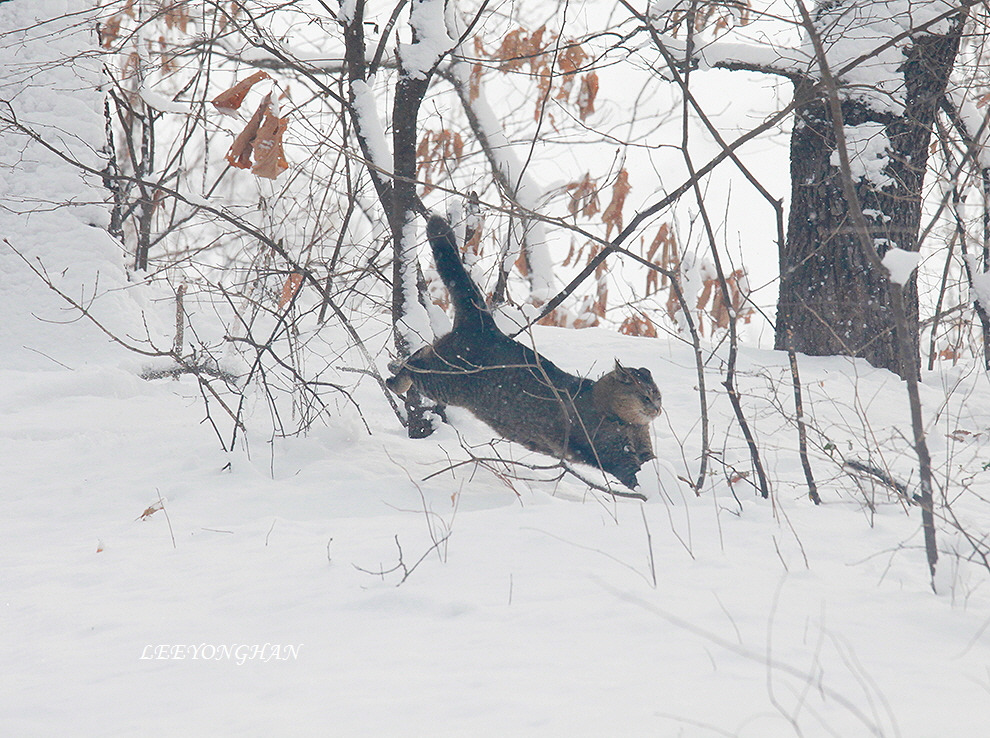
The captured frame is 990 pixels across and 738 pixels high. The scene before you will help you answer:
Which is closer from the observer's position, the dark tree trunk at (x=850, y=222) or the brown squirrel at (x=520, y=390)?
the brown squirrel at (x=520, y=390)

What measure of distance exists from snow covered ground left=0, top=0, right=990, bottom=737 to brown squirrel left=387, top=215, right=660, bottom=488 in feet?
1.05

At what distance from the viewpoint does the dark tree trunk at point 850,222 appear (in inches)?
232

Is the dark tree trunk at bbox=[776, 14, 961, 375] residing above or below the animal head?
above

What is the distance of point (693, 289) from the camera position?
23.4 feet

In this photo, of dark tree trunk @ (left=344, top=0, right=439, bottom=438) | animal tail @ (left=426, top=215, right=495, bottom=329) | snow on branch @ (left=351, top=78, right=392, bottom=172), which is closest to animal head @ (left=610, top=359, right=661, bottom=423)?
animal tail @ (left=426, top=215, right=495, bottom=329)

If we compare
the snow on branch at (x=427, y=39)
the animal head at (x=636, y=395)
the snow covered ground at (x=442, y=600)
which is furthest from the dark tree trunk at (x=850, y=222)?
the snow on branch at (x=427, y=39)

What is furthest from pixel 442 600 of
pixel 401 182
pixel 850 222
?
pixel 850 222

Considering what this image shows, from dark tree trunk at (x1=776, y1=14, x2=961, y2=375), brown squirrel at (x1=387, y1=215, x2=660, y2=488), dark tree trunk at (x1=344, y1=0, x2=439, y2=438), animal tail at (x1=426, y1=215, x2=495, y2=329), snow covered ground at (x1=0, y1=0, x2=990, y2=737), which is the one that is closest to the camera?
snow covered ground at (x1=0, y1=0, x2=990, y2=737)

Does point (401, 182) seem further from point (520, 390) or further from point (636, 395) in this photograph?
point (636, 395)

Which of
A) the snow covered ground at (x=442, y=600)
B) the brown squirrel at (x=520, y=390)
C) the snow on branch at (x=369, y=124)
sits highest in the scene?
the snow on branch at (x=369, y=124)

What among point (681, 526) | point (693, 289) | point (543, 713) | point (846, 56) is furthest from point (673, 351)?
point (543, 713)

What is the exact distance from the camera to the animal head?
13.0 feet

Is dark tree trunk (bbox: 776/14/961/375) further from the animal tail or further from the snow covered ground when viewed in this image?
the animal tail

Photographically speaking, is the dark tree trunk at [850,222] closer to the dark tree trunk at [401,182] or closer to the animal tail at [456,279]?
the animal tail at [456,279]
